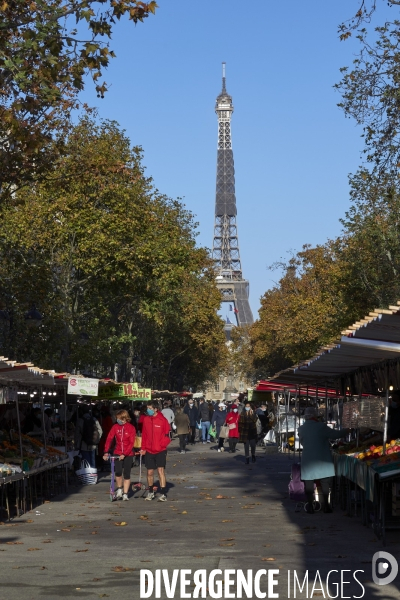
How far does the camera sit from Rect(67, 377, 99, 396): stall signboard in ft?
73.1

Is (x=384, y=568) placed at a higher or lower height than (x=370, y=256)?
lower

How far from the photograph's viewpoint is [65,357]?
40750 millimetres

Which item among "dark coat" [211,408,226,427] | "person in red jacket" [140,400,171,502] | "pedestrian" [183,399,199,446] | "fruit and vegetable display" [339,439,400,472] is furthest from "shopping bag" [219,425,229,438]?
"fruit and vegetable display" [339,439,400,472]

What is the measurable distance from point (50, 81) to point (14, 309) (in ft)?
75.6

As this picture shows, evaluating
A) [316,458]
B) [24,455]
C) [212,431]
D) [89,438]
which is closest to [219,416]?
[212,431]

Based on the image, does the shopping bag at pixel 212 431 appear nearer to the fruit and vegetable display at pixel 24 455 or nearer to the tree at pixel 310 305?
the tree at pixel 310 305

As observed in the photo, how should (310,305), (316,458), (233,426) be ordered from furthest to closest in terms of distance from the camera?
(310,305)
(233,426)
(316,458)

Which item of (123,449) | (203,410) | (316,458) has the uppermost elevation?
(203,410)

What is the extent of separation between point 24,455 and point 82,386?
127 inches

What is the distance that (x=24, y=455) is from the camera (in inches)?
774

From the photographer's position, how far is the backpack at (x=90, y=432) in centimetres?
2516

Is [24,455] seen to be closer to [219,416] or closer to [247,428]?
[247,428]

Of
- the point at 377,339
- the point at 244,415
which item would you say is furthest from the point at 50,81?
the point at 244,415

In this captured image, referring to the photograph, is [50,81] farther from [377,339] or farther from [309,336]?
[309,336]
